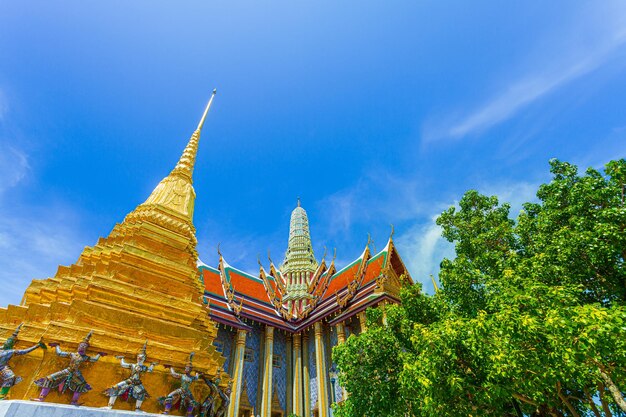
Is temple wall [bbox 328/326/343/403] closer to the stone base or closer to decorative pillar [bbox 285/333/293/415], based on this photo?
decorative pillar [bbox 285/333/293/415]

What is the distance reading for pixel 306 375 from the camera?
58.0 ft

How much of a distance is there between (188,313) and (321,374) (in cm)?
1048

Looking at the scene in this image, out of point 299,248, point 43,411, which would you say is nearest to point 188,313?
point 43,411

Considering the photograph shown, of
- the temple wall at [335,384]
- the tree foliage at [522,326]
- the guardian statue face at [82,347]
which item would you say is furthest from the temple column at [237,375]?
the guardian statue face at [82,347]

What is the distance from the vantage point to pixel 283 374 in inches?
706

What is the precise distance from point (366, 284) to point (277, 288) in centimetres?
812

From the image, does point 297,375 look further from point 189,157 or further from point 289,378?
point 189,157

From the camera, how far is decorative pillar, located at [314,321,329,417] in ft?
51.6

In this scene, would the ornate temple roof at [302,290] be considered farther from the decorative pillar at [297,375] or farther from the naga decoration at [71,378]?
the naga decoration at [71,378]

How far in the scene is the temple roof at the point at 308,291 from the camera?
663 inches

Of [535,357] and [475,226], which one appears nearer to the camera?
[535,357]

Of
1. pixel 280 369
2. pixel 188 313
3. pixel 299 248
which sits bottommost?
pixel 188 313

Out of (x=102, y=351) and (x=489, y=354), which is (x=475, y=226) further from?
(x=102, y=351)

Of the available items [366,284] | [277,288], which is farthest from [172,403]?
[277,288]
